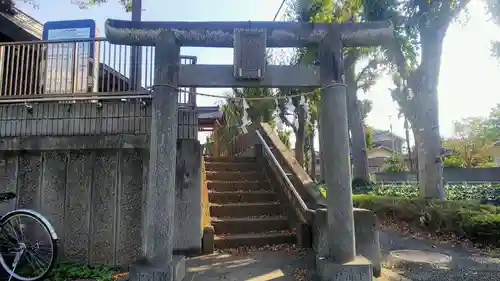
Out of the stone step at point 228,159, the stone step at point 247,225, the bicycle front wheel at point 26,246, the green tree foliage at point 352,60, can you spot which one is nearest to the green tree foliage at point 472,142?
the green tree foliage at point 352,60

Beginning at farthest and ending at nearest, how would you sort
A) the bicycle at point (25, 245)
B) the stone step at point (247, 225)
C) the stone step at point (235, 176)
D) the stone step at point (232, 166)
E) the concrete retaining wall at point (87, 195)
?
the stone step at point (232, 166) < the stone step at point (235, 176) < the stone step at point (247, 225) < the concrete retaining wall at point (87, 195) < the bicycle at point (25, 245)

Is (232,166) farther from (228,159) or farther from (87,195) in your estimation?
(87,195)

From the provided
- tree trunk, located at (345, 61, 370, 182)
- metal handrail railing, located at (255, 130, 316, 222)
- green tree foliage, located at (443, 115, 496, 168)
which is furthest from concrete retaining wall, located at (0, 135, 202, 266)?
green tree foliage, located at (443, 115, 496, 168)

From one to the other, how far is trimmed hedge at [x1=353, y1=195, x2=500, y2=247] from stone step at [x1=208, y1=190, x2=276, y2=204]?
12.4 feet

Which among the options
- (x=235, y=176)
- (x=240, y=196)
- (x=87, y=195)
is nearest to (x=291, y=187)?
(x=240, y=196)

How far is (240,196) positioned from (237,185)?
17.7 inches

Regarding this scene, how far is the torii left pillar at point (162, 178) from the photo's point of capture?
374 cm

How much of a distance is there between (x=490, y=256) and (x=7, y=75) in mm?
8886

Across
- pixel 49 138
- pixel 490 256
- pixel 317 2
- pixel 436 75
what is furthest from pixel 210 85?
pixel 317 2

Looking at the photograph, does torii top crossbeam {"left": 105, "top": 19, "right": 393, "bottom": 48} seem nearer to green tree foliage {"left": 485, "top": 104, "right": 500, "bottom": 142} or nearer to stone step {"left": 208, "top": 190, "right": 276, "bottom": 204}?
stone step {"left": 208, "top": 190, "right": 276, "bottom": 204}

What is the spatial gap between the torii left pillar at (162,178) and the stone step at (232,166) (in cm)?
405

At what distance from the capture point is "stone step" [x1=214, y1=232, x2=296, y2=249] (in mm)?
5605

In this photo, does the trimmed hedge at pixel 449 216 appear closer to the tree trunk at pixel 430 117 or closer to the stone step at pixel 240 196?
the tree trunk at pixel 430 117

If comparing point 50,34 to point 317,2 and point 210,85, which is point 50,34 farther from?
point 317,2
